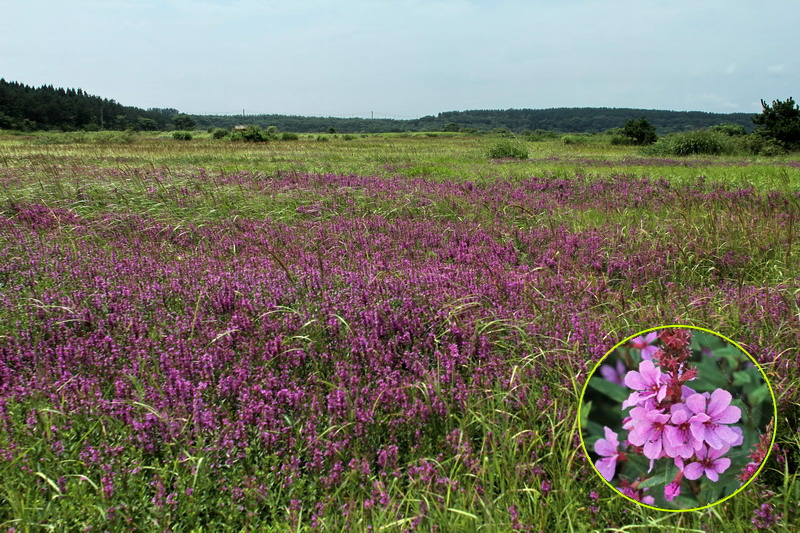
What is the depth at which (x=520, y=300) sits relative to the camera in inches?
140

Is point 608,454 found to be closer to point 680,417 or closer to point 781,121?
point 680,417

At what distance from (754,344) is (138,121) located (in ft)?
498

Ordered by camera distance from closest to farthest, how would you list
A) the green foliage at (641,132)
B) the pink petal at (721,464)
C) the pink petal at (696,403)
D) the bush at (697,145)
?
the pink petal at (696,403) → the pink petal at (721,464) → the bush at (697,145) → the green foliage at (641,132)

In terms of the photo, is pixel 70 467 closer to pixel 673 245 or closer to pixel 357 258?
pixel 357 258

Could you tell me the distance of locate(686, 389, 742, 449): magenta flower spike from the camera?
1313 mm

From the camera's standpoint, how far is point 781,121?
33.3 meters

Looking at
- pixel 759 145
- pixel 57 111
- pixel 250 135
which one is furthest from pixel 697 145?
pixel 57 111

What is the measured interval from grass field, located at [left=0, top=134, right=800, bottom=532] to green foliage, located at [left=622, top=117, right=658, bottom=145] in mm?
51183

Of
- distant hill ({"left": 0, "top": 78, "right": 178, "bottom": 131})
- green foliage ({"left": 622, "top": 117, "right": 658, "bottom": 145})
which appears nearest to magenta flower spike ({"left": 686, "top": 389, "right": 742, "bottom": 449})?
green foliage ({"left": 622, "top": 117, "right": 658, "bottom": 145})

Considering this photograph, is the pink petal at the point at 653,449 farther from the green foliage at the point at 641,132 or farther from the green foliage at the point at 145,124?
the green foliage at the point at 145,124

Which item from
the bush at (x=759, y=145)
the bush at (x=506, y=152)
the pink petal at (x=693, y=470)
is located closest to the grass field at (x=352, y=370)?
the pink petal at (x=693, y=470)

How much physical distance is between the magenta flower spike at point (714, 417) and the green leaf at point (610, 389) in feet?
0.56

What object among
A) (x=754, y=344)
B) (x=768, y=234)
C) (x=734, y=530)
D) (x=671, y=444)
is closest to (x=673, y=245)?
(x=768, y=234)

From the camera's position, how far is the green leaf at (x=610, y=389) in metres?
1.45
